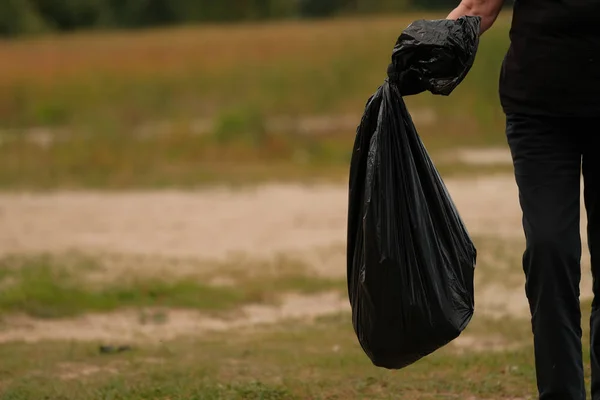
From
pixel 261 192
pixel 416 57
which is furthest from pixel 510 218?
pixel 416 57

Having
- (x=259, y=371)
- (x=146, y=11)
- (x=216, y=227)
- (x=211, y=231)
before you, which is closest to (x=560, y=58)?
(x=259, y=371)

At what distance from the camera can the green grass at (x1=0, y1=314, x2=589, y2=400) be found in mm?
4844

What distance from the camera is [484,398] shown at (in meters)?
4.83

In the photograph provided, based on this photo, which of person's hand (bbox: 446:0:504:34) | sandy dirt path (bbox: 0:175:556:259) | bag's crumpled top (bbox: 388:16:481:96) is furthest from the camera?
sandy dirt path (bbox: 0:175:556:259)

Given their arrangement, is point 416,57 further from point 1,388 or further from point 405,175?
point 1,388

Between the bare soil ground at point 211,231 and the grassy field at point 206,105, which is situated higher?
the grassy field at point 206,105

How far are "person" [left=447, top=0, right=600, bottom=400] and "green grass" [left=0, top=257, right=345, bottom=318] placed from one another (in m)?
4.42

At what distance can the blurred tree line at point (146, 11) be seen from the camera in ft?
131

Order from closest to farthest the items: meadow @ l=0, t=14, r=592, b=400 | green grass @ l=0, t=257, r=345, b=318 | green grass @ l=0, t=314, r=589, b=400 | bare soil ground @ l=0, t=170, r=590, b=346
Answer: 1. green grass @ l=0, t=314, r=589, b=400
2. meadow @ l=0, t=14, r=592, b=400
3. bare soil ground @ l=0, t=170, r=590, b=346
4. green grass @ l=0, t=257, r=345, b=318

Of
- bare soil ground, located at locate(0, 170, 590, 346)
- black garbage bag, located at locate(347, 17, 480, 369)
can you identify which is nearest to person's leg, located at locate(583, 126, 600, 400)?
black garbage bag, located at locate(347, 17, 480, 369)

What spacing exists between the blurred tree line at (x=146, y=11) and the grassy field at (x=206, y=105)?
24.4ft

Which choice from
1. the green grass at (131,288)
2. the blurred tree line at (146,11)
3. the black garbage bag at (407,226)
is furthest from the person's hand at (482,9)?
the blurred tree line at (146,11)

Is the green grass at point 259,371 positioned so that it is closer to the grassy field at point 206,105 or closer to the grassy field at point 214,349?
the grassy field at point 214,349

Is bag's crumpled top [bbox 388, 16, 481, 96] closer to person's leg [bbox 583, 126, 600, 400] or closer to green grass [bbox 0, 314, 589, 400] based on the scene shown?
person's leg [bbox 583, 126, 600, 400]
